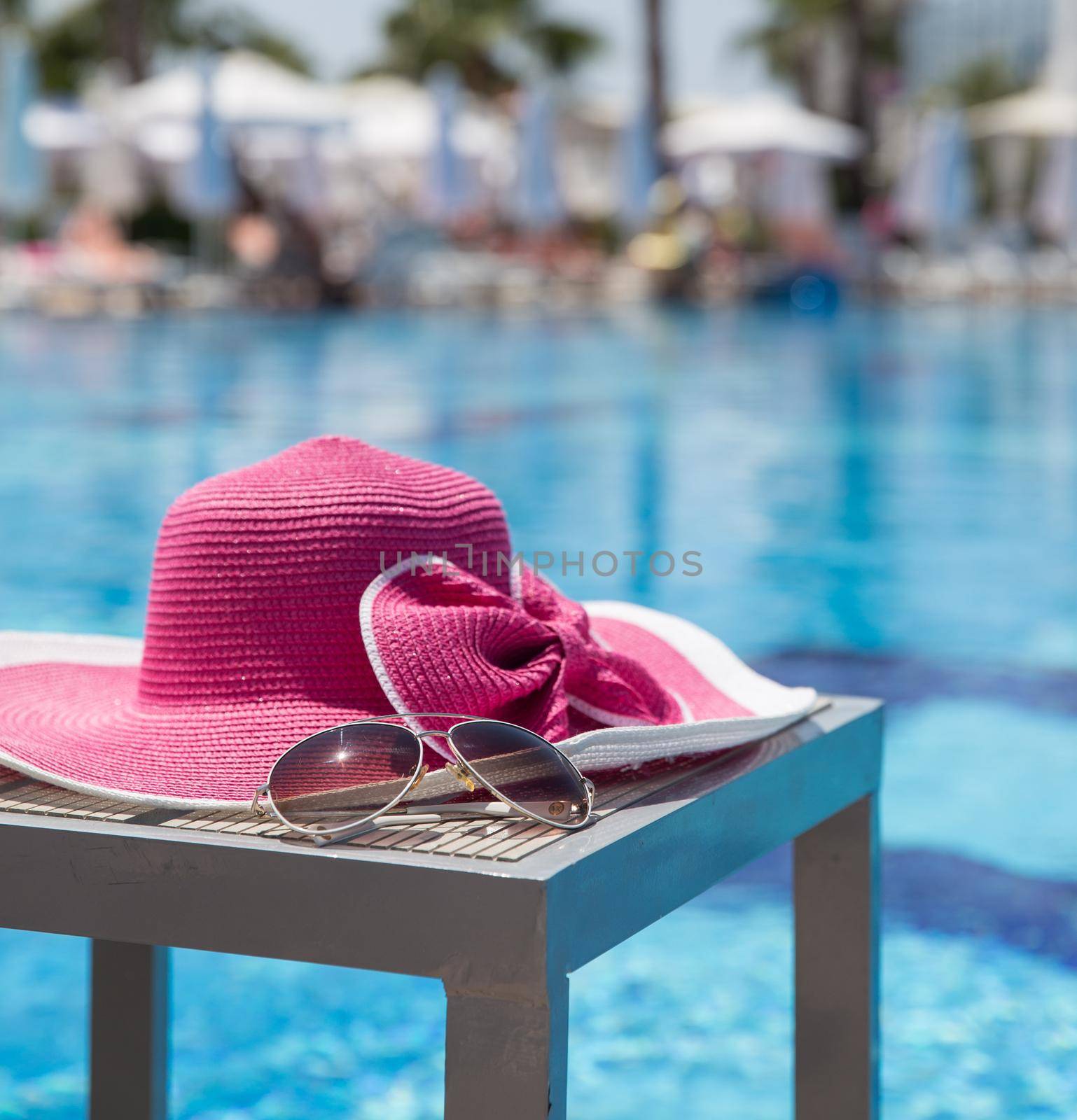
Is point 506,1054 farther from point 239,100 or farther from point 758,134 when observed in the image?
point 758,134

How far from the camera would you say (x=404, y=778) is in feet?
4.05

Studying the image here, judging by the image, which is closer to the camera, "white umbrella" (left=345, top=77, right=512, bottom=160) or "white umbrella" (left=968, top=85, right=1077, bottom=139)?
"white umbrella" (left=345, top=77, right=512, bottom=160)

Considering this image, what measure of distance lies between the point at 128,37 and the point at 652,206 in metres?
10.6

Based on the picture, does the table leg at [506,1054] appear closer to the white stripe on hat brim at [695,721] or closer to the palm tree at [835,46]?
the white stripe on hat brim at [695,721]

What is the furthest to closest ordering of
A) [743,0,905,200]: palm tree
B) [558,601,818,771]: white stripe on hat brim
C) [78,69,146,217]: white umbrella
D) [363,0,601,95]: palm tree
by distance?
[363,0,601,95]: palm tree < [743,0,905,200]: palm tree < [78,69,146,217]: white umbrella < [558,601,818,771]: white stripe on hat brim

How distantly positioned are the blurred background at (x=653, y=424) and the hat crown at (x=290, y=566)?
1.09 metres

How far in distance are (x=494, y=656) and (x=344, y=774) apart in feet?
0.74

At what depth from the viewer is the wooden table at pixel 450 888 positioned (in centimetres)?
112

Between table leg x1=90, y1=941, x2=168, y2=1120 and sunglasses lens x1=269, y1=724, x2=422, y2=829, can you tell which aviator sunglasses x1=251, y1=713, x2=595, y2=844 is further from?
table leg x1=90, y1=941, x2=168, y2=1120

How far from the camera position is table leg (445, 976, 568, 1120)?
112 cm

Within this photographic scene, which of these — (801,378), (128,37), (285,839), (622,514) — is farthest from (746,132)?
(285,839)

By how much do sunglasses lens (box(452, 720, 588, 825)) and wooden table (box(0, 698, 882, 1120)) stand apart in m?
0.02

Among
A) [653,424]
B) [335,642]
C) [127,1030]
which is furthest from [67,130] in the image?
[335,642]

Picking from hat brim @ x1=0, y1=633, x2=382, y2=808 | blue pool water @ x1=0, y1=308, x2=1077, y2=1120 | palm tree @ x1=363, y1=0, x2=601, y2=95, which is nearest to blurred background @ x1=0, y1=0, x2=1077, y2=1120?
blue pool water @ x1=0, y1=308, x2=1077, y2=1120
